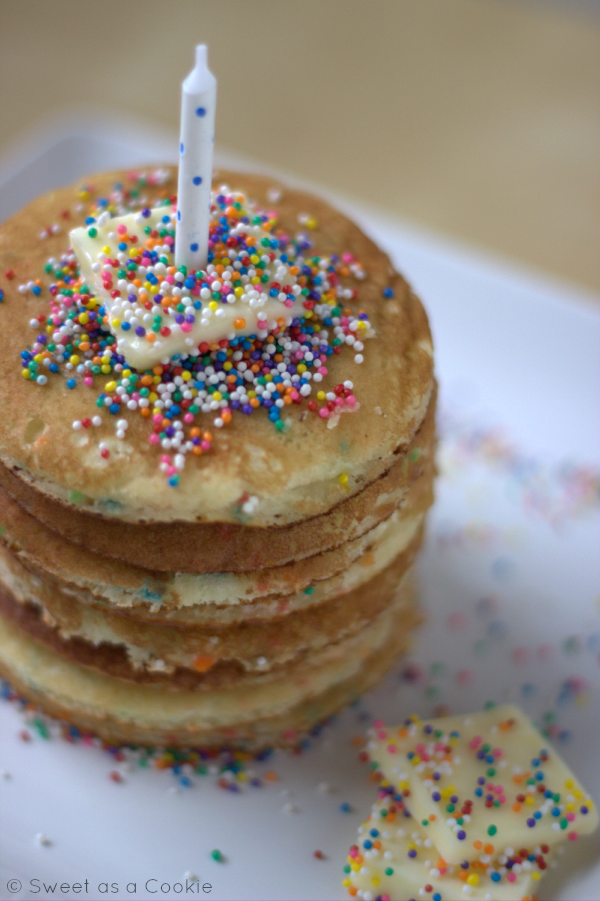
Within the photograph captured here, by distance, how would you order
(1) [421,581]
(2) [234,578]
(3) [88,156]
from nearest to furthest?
(2) [234,578] < (1) [421,581] < (3) [88,156]

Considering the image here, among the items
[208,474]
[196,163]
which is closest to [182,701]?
[208,474]

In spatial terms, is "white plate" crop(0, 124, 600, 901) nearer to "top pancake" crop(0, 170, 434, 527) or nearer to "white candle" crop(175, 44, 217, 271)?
"top pancake" crop(0, 170, 434, 527)

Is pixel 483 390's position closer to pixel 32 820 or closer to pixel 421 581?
pixel 421 581

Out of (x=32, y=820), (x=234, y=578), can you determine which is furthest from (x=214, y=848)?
(x=234, y=578)

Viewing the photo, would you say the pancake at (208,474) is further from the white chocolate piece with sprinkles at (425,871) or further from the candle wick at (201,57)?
the white chocolate piece with sprinkles at (425,871)

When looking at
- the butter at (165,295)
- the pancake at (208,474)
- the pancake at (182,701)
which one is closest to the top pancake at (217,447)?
the pancake at (208,474)

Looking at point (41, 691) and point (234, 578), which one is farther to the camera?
point (41, 691)

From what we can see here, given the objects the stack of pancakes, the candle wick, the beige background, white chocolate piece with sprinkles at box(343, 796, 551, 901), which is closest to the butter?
the stack of pancakes

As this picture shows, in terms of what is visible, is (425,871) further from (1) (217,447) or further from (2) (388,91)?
(2) (388,91)
